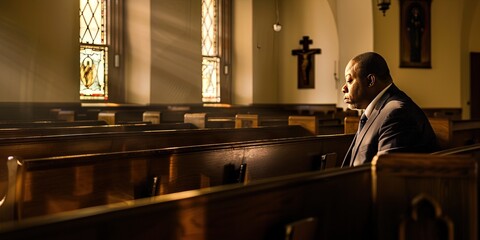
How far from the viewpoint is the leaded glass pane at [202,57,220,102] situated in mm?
12156

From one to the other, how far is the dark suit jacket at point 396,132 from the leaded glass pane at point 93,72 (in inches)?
316

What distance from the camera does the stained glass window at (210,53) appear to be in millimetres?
12141

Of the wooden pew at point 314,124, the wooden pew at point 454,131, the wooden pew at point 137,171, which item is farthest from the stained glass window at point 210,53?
the wooden pew at point 137,171

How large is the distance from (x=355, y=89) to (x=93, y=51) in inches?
320

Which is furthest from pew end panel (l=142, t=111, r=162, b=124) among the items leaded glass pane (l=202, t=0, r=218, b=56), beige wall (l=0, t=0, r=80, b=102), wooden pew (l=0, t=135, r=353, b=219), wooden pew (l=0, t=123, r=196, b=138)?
leaded glass pane (l=202, t=0, r=218, b=56)

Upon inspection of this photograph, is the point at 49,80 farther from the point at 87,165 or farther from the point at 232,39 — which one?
the point at 87,165

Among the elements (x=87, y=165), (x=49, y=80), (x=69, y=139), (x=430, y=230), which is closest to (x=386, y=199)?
(x=430, y=230)

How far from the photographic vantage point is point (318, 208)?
1940mm

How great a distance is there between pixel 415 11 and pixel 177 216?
39.1 feet

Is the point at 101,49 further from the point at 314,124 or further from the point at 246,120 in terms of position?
the point at 314,124

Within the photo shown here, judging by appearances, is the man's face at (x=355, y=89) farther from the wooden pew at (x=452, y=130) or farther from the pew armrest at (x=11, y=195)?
the wooden pew at (x=452, y=130)

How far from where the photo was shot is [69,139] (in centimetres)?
370

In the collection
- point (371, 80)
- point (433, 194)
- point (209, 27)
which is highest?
point (209, 27)

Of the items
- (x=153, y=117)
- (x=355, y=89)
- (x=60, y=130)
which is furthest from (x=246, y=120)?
(x=355, y=89)
